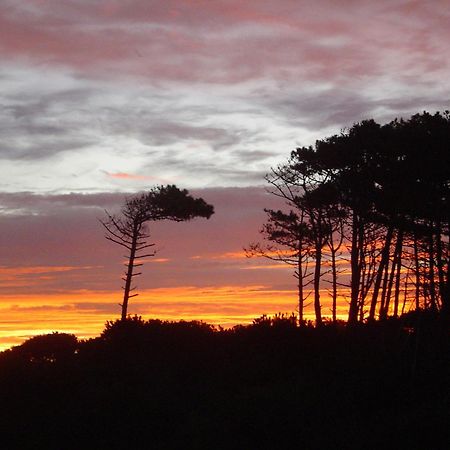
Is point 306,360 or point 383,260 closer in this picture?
point 306,360

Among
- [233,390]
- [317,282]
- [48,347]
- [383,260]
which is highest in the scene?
[383,260]

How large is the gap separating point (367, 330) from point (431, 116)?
11.7 meters

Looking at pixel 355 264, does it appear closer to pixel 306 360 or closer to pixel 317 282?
pixel 317 282

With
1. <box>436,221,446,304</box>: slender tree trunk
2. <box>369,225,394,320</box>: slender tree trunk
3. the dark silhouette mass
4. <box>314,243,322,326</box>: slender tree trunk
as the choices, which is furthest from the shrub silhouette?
<box>436,221,446,304</box>: slender tree trunk

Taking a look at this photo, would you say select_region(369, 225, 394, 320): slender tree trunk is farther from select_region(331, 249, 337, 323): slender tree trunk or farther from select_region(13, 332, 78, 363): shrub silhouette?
select_region(13, 332, 78, 363): shrub silhouette

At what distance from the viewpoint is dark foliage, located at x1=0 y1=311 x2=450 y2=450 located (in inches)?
664

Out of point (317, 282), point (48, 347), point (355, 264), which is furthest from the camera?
point (317, 282)

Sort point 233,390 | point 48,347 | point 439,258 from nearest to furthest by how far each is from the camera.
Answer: point 233,390 → point 48,347 → point 439,258

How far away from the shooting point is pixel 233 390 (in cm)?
2197

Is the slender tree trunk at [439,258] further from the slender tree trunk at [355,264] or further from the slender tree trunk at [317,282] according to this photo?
the slender tree trunk at [317,282]

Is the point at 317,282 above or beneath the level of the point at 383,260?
beneath

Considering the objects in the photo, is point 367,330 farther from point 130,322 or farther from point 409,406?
point 409,406

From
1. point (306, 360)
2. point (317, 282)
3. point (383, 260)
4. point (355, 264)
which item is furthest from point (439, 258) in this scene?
point (306, 360)

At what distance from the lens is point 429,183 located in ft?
122
